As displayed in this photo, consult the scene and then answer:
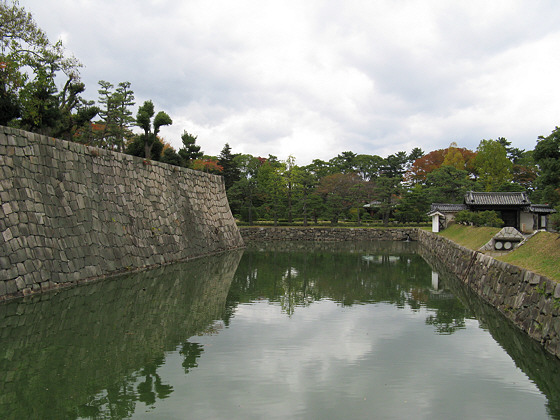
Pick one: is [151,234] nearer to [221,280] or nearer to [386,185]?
[221,280]

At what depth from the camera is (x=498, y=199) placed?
2930 centimetres

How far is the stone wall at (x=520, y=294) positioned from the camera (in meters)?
5.95

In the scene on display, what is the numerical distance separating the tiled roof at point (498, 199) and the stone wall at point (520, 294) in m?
17.3

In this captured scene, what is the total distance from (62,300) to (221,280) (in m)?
4.86

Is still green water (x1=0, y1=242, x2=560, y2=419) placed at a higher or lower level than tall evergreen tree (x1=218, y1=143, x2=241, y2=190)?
lower

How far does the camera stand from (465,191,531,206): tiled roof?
28.7 meters

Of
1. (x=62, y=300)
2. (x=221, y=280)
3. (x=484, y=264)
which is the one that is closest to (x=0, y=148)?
(x=62, y=300)

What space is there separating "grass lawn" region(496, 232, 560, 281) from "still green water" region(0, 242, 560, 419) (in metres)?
1.12

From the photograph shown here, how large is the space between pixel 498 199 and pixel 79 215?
26.8 metres

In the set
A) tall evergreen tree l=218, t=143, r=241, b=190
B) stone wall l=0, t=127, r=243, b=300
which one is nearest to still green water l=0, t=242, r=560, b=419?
stone wall l=0, t=127, r=243, b=300

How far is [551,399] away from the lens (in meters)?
4.64

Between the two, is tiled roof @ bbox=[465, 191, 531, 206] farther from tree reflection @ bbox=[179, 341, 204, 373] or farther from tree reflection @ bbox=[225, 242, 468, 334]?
tree reflection @ bbox=[179, 341, 204, 373]

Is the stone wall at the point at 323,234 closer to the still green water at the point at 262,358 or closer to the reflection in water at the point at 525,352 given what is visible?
the still green water at the point at 262,358

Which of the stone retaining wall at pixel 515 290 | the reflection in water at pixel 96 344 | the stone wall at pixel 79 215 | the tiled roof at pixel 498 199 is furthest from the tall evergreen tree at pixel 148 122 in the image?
the tiled roof at pixel 498 199
